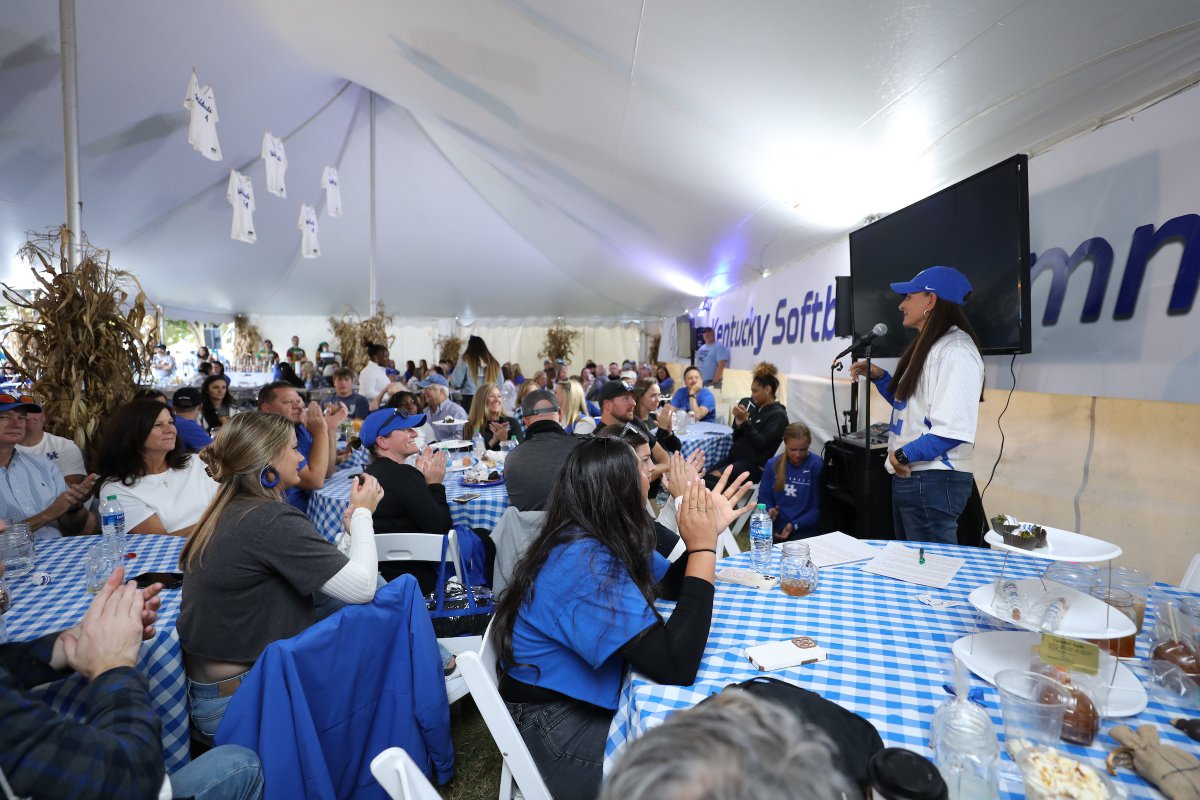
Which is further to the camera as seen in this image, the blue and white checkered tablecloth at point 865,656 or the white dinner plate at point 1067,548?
the white dinner plate at point 1067,548

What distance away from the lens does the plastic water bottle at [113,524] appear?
7.81ft

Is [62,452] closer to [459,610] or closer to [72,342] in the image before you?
[72,342]

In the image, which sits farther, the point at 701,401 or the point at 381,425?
the point at 701,401

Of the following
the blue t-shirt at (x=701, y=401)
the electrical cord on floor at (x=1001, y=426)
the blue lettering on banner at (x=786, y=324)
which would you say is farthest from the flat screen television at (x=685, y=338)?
the electrical cord on floor at (x=1001, y=426)

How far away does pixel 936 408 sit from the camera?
2.71 metres

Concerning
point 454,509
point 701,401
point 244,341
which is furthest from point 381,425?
point 244,341

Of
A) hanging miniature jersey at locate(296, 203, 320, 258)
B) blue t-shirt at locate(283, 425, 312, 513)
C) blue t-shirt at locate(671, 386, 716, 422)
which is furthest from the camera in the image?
hanging miniature jersey at locate(296, 203, 320, 258)

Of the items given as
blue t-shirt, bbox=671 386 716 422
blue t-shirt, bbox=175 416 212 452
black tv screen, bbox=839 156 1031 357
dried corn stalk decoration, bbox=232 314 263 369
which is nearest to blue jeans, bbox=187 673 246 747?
blue t-shirt, bbox=175 416 212 452

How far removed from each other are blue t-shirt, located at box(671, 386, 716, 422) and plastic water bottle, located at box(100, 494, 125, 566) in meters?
5.59

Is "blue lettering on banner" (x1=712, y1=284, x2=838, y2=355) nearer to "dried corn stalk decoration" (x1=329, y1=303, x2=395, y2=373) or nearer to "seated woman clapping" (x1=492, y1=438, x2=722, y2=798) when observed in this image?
"seated woman clapping" (x1=492, y1=438, x2=722, y2=798)

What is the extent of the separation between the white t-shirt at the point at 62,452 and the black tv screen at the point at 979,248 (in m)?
5.05

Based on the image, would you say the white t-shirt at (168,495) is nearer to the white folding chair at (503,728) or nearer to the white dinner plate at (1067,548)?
the white folding chair at (503,728)

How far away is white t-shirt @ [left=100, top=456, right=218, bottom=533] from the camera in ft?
9.29

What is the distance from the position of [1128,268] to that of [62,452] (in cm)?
557
